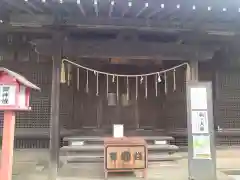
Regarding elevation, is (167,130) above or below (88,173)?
above

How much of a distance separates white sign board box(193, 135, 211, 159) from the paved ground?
765 millimetres

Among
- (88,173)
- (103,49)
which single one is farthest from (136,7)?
(88,173)

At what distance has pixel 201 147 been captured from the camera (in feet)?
17.9

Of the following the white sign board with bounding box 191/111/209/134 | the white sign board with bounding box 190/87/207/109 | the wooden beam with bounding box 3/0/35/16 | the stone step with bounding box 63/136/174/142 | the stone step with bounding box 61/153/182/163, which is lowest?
the stone step with bounding box 61/153/182/163

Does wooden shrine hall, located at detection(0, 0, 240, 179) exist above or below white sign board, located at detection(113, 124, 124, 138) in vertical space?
above

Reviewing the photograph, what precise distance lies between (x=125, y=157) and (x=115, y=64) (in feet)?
12.2

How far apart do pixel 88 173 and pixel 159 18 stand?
146 inches

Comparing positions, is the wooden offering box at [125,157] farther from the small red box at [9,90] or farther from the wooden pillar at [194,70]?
the small red box at [9,90]

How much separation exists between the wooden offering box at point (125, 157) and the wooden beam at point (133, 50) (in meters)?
1.94

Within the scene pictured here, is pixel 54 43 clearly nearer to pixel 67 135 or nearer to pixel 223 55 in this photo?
pixel 67 135

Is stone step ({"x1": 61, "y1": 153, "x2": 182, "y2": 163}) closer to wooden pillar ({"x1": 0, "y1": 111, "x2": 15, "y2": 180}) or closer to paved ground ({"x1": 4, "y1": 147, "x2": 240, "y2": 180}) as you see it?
paved ground ({"x1": 4, "y1": 147, "x2": 240, "y2": 180})

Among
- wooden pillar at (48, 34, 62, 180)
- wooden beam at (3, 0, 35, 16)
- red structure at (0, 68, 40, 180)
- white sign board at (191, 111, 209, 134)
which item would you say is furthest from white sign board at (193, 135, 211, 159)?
wooden beam at (3, 0, 35, 16)

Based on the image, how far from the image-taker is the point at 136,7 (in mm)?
5332

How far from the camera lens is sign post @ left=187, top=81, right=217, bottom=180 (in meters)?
5.43
